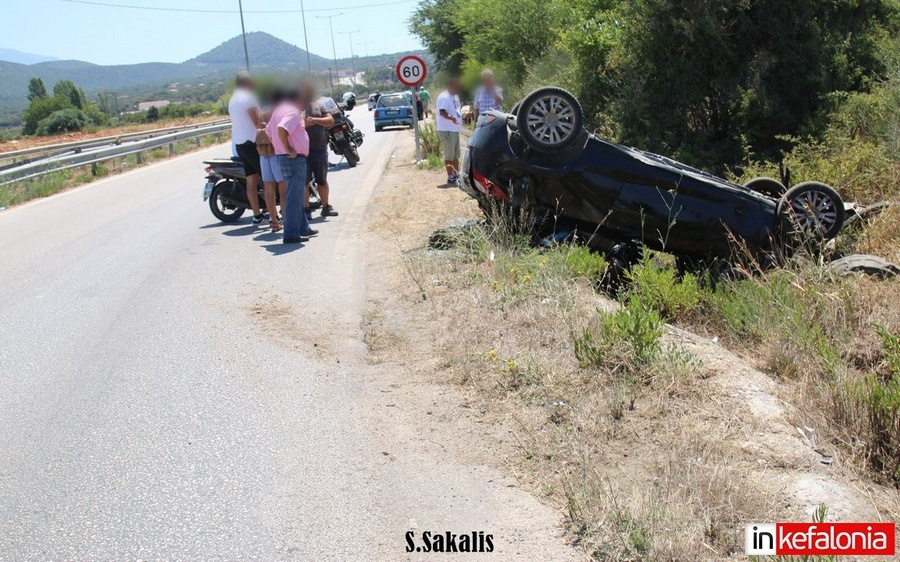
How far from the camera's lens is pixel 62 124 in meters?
68.7

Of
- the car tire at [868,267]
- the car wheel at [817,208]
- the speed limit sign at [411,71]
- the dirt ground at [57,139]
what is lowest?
the car tire at [868,267]

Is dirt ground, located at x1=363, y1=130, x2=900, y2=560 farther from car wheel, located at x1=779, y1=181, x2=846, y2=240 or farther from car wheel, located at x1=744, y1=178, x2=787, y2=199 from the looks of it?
car wheel, located at x1=744, y1=178, x2=787, y2=199

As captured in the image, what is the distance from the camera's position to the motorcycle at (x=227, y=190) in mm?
12242

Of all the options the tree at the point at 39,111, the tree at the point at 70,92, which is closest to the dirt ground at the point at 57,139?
the tree at the point at 39,111

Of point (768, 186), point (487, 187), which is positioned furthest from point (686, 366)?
point (768, 186)

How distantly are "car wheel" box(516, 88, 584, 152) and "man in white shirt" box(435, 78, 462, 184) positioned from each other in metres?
6.35

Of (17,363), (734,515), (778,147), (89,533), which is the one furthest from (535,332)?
(778,147)

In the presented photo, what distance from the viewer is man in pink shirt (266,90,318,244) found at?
10555 mm

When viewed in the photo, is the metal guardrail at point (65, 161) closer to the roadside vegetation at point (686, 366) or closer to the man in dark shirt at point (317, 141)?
the man in dark shirt at point (317, 141)

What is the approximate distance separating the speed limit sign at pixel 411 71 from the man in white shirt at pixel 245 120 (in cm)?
662

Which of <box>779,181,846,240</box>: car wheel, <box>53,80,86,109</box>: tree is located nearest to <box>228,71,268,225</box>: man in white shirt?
<box>779,181,846,240</box>: car wheel

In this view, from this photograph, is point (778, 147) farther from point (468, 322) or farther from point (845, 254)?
point (468, 322)

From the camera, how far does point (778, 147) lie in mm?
14938

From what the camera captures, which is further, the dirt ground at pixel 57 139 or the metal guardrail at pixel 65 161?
the dirt ground at pixel 57 139
